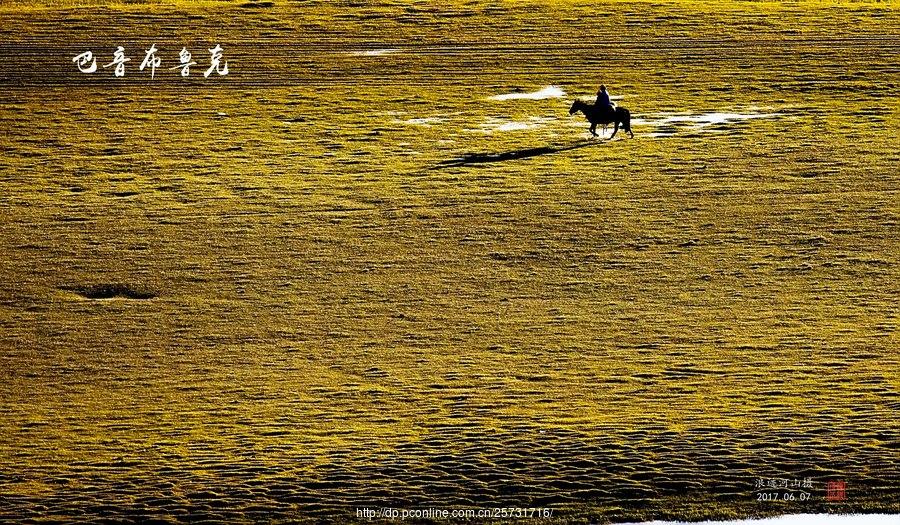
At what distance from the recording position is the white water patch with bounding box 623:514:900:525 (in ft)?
59.5

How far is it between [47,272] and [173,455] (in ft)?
28.8

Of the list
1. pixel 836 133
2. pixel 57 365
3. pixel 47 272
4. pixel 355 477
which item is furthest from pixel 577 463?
pixel 836 133

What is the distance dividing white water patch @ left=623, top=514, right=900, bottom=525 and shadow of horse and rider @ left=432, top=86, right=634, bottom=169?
15.9 m


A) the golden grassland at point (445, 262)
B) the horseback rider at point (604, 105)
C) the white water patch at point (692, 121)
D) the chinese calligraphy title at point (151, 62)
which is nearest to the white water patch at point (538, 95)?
the golden grassland at point (445, 262)

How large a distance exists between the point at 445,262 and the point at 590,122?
26.5ft

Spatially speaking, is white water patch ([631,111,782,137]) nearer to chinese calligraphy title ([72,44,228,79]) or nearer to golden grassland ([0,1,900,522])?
golden grassland ([0,1,900,522])

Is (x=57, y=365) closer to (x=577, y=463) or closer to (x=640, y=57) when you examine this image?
(x=577, y=463)

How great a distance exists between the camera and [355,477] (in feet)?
63.7

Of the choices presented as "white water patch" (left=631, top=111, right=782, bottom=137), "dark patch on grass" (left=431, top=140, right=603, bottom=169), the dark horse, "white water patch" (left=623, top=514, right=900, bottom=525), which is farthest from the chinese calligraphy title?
"white water patch" (left=623, top=514, right=900, bottom=525)

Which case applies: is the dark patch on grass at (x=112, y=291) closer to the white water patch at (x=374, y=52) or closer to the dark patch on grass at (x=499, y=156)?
the dark patch on grass at (x=499, y=156)

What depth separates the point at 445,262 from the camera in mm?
27797

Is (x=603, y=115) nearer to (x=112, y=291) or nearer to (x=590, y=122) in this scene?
(x=590, y=122)

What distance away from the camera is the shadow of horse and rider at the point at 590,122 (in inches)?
1294

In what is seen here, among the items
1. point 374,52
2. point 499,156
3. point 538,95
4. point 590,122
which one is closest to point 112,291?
point 499,156
